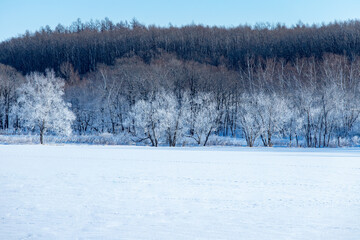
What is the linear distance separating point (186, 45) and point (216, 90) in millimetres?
36065

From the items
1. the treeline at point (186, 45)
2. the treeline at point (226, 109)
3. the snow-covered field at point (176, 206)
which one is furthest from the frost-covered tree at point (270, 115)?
the treeline at point (186, 45)

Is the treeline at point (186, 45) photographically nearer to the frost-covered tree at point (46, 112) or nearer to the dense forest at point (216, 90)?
the dense forest at point (216, 90)

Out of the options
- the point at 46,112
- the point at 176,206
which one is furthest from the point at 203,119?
the point at 176,206

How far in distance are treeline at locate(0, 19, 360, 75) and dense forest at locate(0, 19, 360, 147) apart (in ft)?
1.07

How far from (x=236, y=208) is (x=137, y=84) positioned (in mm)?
39598

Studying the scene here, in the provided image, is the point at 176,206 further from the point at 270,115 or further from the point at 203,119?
the point at 270,115

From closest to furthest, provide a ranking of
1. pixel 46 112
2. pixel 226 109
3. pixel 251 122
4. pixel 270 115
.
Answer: pixel 270 115 → pixel 251 122 → pixel 46 112 → pixel 226 109

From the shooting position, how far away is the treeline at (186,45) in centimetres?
6881

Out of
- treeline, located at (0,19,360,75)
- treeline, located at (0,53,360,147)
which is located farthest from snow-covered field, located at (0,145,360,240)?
treeline, located at (0,19,360,75)

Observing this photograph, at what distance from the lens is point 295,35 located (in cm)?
7619

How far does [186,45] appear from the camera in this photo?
270 ft

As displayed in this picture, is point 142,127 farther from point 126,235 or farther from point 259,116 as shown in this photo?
point 126,235

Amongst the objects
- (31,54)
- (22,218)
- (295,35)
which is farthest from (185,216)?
(31,54)

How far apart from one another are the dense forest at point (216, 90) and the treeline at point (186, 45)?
326 millimetres
